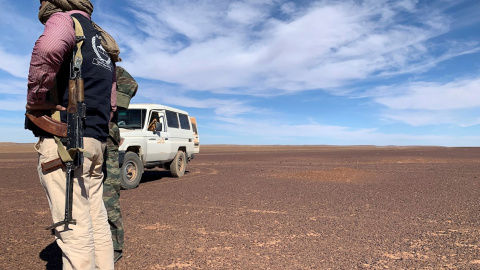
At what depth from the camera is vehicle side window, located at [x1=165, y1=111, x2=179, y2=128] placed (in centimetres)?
1093

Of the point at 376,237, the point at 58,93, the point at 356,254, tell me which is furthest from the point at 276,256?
the point at 58,93

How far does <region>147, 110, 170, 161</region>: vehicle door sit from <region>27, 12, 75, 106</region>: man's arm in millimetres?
7574

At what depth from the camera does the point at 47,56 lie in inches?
73.7

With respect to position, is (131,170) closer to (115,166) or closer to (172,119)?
(172,119)

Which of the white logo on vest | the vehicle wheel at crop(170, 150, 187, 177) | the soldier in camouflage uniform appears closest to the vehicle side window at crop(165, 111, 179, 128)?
the vehicle wheel at crop(170, 150, 187, 177)

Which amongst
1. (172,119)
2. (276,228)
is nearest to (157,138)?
(172,119)

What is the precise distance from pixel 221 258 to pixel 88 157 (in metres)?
2.15

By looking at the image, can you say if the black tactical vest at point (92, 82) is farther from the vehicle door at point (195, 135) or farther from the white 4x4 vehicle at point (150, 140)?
the vehicle door at point (195, 135)

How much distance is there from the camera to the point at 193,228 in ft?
16.4

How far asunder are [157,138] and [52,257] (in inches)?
257

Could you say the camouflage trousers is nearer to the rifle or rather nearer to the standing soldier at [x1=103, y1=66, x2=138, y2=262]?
the standing soldier at [x1=103, y1=66, x2=138, y2=262]

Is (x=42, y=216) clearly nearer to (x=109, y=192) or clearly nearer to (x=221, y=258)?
(x=109, y=192)

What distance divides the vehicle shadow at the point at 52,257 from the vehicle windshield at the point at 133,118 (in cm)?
593

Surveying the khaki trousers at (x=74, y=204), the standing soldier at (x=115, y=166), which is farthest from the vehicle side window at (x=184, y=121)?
the khaki trousers at (x=74, y=204)
